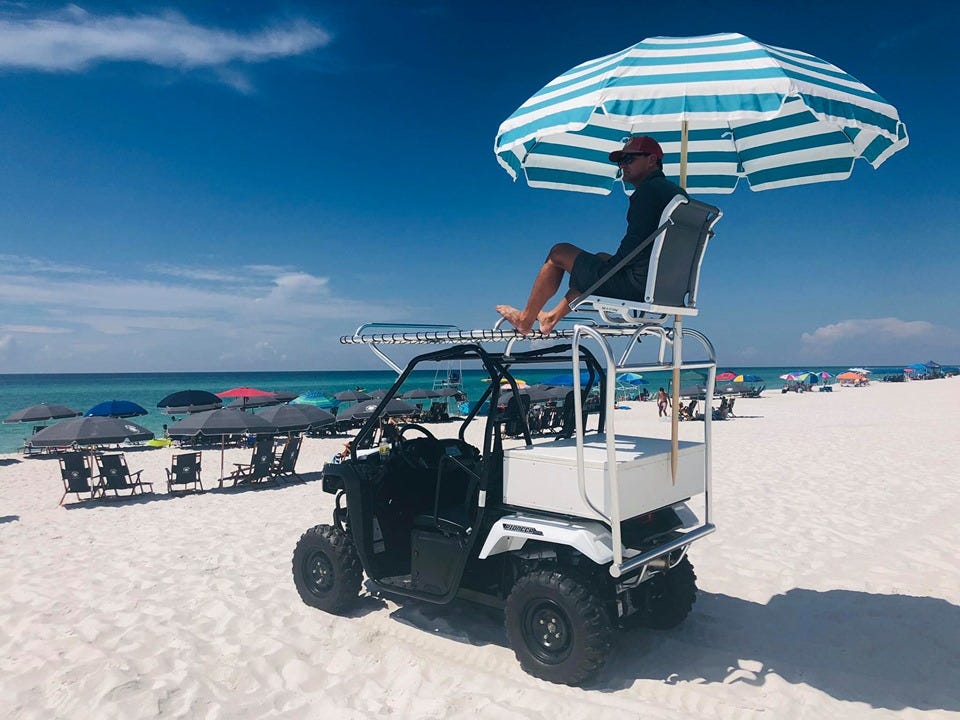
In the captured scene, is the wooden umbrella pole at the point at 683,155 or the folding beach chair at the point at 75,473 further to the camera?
the folding beach chair at the point at 75,473

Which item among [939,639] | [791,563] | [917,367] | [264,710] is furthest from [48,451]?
[917,367]

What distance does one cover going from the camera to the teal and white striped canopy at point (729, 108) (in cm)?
329

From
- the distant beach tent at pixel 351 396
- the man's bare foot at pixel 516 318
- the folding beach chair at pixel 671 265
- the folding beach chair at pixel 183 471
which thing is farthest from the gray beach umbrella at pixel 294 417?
the distant beach tent at pixel 351 396

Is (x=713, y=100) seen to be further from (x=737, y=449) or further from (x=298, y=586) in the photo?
(x=737, y=449)

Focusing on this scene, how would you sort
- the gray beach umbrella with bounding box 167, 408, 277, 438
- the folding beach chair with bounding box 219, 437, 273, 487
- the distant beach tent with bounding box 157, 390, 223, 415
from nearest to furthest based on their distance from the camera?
the gray beach umbrella with bounding box 167, 408, 277, 438 < the folding beach chair with bounding box 219, 437, 273, 487 < the distant beach tent with bounding box 157, 390, 223, 415

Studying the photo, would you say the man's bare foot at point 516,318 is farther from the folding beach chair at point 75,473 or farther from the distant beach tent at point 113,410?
the distant beach tent at point 113,410

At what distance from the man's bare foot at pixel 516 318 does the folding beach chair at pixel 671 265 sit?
326mm

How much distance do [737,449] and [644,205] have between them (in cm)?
1262

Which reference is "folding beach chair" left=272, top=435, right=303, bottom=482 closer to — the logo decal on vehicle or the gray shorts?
the logo decal on vehicle

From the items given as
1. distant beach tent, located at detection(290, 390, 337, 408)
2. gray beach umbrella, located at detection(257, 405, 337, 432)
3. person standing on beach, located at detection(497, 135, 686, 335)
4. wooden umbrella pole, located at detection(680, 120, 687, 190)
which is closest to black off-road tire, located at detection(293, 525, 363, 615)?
person standing on beach, located at detection(497, 135, 686, 335)

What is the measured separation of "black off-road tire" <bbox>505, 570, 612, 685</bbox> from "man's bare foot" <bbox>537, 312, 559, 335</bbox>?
5.08 feet

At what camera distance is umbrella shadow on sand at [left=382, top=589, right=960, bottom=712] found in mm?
3906

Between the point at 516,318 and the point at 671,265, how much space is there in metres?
0.99

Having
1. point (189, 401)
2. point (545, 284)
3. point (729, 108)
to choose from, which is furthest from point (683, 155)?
point (189, 401)
